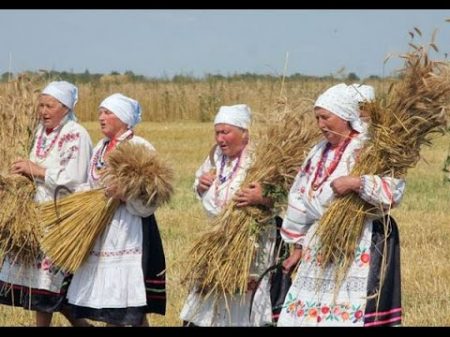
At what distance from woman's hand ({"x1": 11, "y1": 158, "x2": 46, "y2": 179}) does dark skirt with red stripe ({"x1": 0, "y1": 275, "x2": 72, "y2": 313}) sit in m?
0.69

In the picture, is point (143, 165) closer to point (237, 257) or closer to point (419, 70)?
point (237, 257)

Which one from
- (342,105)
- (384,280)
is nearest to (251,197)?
(342,105)

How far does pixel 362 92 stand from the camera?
5.97m

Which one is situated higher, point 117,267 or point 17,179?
point 17,179

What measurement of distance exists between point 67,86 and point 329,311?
98.6 inches

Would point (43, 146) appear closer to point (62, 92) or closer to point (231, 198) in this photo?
point (62, 92)

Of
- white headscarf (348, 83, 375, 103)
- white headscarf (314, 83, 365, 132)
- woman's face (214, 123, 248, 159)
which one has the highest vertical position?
white headscarf (348, 83, 375, 103)

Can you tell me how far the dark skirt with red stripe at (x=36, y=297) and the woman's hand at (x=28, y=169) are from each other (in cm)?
69

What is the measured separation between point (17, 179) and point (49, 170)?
23 cm

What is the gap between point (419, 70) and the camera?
216 inches

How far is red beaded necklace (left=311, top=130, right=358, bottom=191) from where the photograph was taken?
5.75 m

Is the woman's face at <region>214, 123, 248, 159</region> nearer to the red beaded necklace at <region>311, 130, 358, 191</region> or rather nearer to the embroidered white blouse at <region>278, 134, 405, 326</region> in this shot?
the embroidered white blouse at <region>278, 134, 405, 326</region>

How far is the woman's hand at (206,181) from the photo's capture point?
6414 mm

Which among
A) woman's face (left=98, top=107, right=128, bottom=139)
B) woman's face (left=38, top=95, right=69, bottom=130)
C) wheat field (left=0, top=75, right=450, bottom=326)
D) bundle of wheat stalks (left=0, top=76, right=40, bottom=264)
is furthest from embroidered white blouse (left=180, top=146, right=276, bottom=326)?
woman's face (left=38, top=95, right=69, bottom=130)
